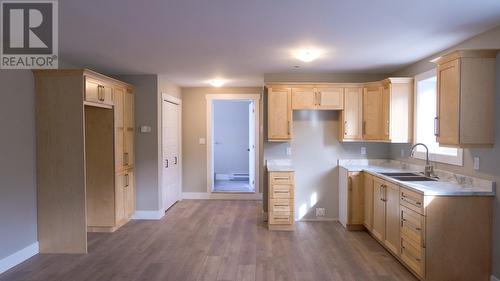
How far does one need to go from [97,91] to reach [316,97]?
3018 millimetres

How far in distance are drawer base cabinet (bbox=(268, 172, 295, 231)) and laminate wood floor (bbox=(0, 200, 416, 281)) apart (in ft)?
0.58

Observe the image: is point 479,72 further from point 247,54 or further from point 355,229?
point 355,229

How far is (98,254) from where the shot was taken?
12.4ft

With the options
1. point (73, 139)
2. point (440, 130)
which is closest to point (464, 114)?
point (440, 130)

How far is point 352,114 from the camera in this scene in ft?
16.0

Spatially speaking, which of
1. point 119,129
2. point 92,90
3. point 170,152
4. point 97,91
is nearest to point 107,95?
point 97,91

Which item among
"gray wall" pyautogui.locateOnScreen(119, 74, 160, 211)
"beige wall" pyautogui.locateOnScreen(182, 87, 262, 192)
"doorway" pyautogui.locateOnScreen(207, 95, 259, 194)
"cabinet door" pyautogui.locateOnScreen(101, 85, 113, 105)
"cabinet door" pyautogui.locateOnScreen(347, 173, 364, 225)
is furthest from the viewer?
"doorway" pyautogui.locateOnScreen(207, 95, 259, 194)

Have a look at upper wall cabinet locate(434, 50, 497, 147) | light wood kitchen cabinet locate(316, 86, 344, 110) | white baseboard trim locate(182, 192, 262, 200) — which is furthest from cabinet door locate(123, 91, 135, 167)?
upper wall cabinet locate(434, 50, 497, 147)

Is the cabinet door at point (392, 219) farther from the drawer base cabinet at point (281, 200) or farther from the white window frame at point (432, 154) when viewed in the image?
the drawer base cabinet at point (281, 200)

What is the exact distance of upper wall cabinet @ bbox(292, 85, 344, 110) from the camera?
4828 millimetres

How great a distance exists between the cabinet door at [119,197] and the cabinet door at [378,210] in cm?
354

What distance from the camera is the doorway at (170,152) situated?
18.5 feet

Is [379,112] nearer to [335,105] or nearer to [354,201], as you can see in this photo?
[335,105]

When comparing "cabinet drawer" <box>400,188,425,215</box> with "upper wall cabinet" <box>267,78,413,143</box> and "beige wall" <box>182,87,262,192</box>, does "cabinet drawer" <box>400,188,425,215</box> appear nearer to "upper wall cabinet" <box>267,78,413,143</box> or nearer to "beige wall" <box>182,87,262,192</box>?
"upper wall cabinet" <box>267,78,413,143</box>
